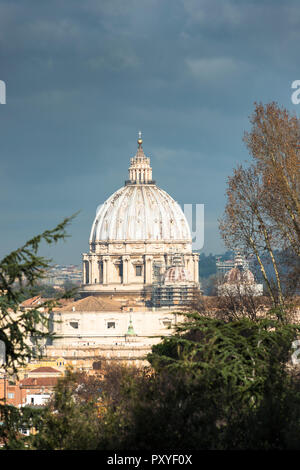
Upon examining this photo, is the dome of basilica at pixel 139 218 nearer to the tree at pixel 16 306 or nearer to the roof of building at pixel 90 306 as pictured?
the roof of building at pixel 90 306

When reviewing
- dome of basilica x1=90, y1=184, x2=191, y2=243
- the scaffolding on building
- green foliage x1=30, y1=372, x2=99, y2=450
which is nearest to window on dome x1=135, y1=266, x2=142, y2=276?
dome of basilica x1=90, y1=184, x2=191, y2=243

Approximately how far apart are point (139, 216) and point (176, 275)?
24.4m

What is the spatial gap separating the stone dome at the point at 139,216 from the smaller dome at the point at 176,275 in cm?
1887

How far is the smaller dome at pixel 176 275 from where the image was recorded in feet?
410

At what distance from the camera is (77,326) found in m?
113

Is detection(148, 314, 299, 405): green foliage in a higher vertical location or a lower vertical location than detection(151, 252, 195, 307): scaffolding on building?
lower

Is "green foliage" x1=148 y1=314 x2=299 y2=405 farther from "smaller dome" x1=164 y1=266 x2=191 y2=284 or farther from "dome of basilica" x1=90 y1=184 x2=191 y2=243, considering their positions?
"dome of basilica" x1=90 y1=184 x2=191 y2=243

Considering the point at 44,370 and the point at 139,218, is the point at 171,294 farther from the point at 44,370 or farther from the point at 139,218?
the point at 44,370

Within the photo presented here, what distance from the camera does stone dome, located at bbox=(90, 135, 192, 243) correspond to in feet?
481

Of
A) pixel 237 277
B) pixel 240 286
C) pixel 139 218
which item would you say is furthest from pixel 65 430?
pixel 139 218

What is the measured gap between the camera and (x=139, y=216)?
14812cm

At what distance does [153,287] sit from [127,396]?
108050 mm

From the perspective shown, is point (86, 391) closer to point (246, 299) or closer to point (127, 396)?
point (246, 299)

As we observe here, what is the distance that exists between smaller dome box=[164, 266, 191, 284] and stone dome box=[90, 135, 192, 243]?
1887 centimetres
